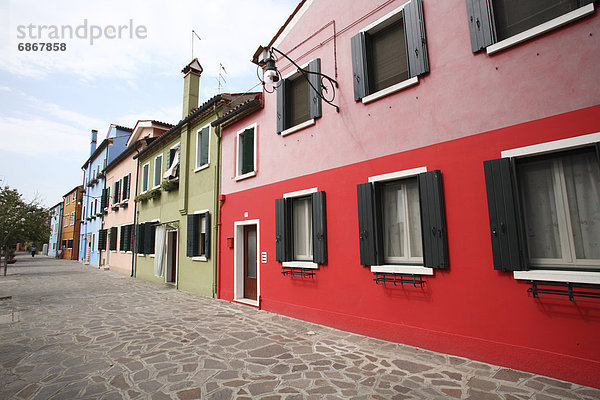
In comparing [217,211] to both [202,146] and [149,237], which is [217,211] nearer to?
[202,146]

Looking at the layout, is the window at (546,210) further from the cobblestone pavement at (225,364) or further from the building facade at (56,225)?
the building facade at (56,225)

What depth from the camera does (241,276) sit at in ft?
30.3

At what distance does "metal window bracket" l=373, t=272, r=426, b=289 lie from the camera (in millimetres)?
4934

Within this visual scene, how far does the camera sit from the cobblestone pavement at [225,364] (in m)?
3.63

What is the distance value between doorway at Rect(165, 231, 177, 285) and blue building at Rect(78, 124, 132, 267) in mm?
12695

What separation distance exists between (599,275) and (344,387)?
3.22 meters

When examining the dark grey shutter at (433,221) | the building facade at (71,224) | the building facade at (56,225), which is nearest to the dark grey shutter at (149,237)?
the dark grey shutter at (433,221)

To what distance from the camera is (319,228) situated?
256 inches

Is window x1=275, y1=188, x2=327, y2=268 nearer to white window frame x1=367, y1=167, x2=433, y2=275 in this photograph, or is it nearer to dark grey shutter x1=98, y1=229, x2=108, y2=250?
white window frame x1=367, y1=167, x2=433, y2=275

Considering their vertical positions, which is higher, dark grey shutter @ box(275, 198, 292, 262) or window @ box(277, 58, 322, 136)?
window @ box(277, 58, 322, 136)

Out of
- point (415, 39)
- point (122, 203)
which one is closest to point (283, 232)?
point (415, 39)

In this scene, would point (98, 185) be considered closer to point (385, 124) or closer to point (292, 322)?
point (292, 322)

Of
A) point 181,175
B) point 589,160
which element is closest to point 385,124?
point 589,160

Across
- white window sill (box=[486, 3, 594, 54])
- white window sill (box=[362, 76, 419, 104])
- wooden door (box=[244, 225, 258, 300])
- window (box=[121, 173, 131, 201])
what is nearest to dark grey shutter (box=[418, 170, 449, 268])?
white window sill (box=[362, 76, 419, 104])
